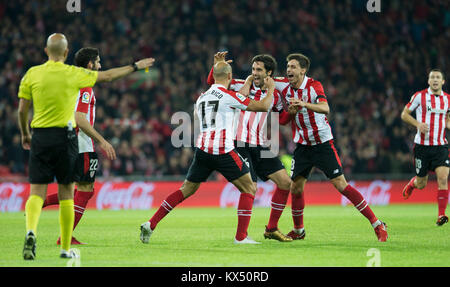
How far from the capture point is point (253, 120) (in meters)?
9.62

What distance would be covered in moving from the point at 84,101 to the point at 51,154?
73.1 inches

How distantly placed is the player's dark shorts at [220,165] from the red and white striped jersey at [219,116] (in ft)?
0.22

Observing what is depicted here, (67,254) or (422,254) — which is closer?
(67,254)

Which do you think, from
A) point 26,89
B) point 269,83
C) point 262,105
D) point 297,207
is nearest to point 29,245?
point 26,89

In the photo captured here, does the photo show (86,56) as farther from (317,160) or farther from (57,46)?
(317,160)

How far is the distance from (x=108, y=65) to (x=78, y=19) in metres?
2.30

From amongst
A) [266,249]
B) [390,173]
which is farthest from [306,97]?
[390,173]

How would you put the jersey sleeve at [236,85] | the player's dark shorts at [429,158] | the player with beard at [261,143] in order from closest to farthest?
the player with beard at [261,143] < the jersey sleeve at [236,85] < the player's dark shorts at [429,158]

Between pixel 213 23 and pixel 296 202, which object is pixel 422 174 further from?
pixel 213 23

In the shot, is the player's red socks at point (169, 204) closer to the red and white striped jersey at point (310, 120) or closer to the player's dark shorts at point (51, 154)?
the red and white striped jersey at point (310, 120)

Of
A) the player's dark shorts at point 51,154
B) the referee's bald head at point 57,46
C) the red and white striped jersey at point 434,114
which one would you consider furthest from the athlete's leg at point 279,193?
the red and white striped jersey at point 434,114

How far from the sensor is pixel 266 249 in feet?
25.7

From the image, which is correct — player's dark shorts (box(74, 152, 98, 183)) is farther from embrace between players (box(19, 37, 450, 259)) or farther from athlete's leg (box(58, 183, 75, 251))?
athlete's leg (box(58, 183, 75, 251))

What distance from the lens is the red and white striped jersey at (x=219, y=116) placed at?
8.18m
